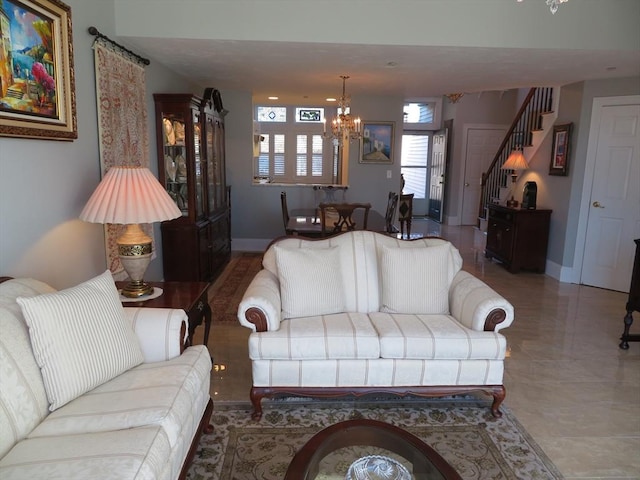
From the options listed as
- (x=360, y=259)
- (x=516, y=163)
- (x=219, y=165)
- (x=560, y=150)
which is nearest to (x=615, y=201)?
(x=560, y=150)

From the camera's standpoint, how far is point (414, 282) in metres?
2.83

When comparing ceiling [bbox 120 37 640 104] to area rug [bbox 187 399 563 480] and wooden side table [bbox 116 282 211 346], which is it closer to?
wooden side table [bbox 116 282 211 346]

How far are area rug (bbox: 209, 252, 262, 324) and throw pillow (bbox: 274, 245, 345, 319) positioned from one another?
1.32m

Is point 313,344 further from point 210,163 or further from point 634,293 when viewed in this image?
point 210,163

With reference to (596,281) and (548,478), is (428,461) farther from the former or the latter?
(596,281)

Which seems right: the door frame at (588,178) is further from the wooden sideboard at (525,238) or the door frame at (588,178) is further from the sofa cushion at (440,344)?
the sofa cushion at (440,344)

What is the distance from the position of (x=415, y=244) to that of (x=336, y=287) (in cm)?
71

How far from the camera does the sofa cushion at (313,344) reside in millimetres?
2414

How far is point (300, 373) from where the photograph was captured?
2445mm

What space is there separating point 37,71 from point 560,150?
5432 mm

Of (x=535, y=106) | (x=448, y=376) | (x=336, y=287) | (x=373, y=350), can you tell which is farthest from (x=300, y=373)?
(x=535, y=106)

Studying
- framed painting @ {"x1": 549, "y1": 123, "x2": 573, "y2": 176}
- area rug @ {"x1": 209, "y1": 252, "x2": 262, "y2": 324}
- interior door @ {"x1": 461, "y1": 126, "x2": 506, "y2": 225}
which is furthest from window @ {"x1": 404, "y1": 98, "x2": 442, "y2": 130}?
area rug @ {"x1": 209, "y1": 252, "x2": 262, "y2": 324}

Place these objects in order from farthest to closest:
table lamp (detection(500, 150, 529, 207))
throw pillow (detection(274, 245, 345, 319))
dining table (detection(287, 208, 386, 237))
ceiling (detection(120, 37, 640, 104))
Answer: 1. table lamp (detection(500, 150, 529, 207))
2. dining table (detection(287, 208, 386, 237))
3. ceiling (detection(120, 37, 640, 104))
4. throw pillow (detection(274, 245, 345, 319))

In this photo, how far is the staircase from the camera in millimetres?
5898
